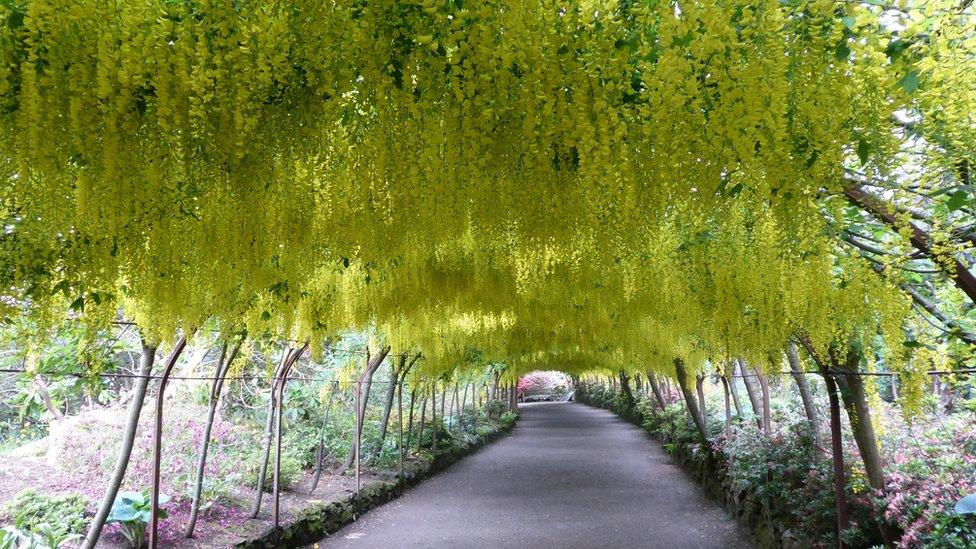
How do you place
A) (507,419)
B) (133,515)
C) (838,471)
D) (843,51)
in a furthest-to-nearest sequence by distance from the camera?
(507,419), (133,515), (838,471), (843,51)

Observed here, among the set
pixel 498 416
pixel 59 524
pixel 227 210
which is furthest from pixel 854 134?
pixel 498 416

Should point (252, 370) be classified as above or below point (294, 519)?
above

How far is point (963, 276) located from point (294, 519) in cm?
610

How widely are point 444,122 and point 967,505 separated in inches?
126

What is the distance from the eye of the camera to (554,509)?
863 centimetres

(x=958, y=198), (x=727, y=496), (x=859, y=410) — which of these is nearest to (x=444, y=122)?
(x=958, y=198)

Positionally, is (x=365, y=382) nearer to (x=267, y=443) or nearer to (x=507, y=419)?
(x=267, y=443)

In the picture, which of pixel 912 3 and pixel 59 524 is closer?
pixel 912 3

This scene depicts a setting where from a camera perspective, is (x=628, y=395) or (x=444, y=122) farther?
(x=628, y=395)

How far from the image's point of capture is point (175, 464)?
6844 mm

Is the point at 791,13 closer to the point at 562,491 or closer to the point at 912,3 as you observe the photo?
the point at 912,3

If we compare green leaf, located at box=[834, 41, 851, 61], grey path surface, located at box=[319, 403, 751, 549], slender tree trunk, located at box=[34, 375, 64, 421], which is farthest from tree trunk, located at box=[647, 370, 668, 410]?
green leaf, located at box=[834, 41, 851, 61]

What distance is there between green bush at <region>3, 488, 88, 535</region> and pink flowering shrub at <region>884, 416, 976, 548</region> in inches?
217

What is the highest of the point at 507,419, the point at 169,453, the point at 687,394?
the point at 687,394
